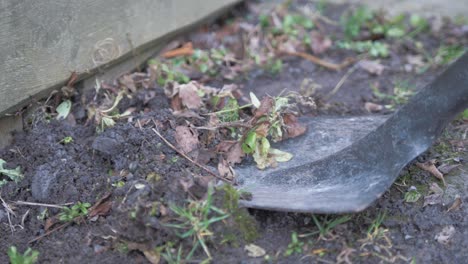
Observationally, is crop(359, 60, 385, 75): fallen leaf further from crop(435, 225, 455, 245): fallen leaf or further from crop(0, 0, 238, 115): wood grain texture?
crop(435, 225, 455, 245): fallen leaf

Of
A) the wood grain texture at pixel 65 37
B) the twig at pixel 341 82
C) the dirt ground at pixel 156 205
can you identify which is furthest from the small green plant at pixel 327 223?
the wood grain texture at pixel 65 37

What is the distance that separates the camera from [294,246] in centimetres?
190

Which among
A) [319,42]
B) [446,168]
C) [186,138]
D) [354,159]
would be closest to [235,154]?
[186,138]

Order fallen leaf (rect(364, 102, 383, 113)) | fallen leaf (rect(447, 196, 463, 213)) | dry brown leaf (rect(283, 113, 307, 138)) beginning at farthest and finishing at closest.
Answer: fallen leaf (rect(364, 102, 383, 113))
dry brown leaf (rect(283, 113, 307, 138))
fallen leaf (rect(447, 196, 463, 213))

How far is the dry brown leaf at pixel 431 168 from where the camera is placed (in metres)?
2.19

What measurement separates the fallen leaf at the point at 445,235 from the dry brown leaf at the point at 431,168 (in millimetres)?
243

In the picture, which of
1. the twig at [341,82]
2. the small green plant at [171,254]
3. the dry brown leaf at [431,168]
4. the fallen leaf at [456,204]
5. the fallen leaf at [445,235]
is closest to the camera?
the small green plant at [171,254]

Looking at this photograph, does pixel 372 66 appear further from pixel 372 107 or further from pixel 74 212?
pixel 74 212

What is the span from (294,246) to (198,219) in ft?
1.06

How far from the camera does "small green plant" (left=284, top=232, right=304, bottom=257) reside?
6.17 feet

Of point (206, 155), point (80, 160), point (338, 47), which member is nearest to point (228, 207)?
point (206, 155)

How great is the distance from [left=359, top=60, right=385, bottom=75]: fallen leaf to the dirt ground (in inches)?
20.5

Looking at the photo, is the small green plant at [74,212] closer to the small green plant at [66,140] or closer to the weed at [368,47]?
the small green plant at [66,140]

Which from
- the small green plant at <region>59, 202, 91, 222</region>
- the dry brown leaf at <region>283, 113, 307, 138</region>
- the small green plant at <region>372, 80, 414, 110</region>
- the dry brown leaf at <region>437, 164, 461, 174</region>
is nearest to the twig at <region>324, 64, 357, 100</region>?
the small green plant at <region>372, 80, 414, 110</region>
